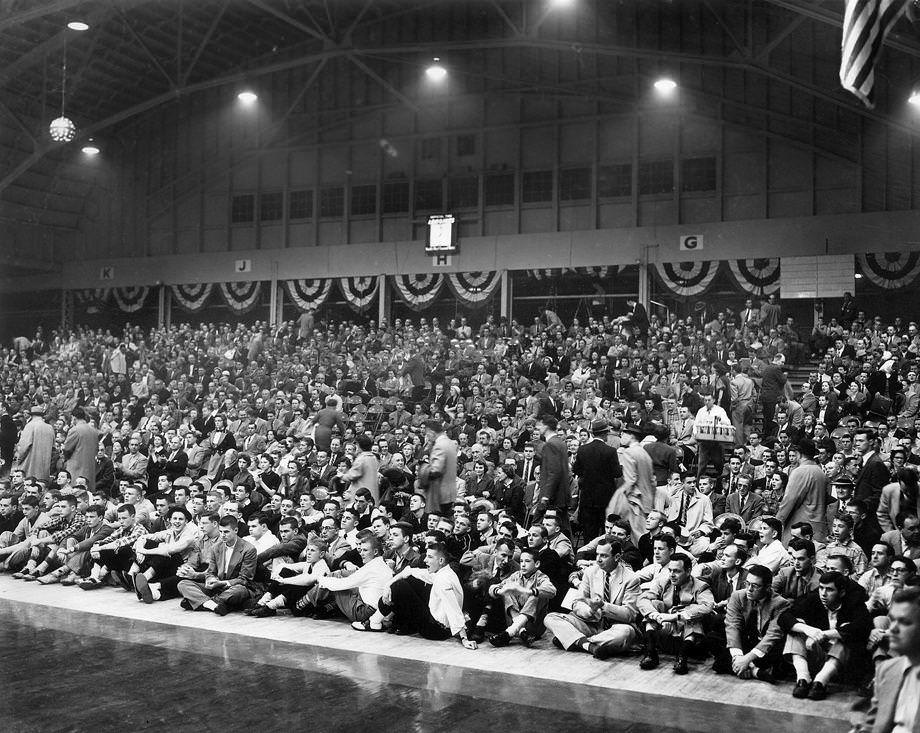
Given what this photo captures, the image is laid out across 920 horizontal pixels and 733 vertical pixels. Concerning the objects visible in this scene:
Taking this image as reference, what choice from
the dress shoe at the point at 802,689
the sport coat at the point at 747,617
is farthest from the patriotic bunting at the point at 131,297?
the dress shoe at the point at 802,689

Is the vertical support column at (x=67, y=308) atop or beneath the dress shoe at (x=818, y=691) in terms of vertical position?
atop

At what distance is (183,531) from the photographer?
36.6 feet

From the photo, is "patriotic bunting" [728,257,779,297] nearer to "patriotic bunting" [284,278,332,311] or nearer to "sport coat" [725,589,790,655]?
"patriotic bunting" [284,278,332,311]

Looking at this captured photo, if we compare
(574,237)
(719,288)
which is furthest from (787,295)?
(574,237)

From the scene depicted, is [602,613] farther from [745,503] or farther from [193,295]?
[193,295]

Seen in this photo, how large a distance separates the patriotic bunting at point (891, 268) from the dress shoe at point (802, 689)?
730 inches

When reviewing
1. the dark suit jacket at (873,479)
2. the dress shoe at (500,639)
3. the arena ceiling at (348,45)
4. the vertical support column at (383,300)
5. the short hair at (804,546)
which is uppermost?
the arena ceiling at (348,45)

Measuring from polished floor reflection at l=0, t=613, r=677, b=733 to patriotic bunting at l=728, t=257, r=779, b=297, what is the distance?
19731mm

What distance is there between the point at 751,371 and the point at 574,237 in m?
11.1

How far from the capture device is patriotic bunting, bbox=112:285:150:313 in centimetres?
3259

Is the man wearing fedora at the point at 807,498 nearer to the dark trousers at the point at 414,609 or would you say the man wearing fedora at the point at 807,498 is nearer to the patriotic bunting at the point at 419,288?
the dark trousers at the point at 414,609

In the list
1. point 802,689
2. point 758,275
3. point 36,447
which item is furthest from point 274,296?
point 802,689

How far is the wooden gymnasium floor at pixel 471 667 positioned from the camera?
6617 millimetres

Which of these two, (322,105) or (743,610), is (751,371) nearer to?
(743,610)
